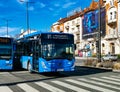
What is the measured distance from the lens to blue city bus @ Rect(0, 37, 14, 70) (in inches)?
969

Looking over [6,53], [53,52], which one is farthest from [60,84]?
[6,53]

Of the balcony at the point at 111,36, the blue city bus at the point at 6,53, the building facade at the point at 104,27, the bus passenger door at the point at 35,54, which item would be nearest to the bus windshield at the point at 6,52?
the blue city bus at the point at 6,53

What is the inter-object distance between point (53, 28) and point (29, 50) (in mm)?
87994

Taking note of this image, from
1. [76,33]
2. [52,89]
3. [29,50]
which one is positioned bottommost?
[52,89]

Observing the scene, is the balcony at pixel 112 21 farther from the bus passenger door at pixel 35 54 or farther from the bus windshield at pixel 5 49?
the bus passenger door at pixel 35 54

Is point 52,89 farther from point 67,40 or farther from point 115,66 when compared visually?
point 115,66

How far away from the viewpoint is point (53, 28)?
110m

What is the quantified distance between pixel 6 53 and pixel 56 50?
6838 mm

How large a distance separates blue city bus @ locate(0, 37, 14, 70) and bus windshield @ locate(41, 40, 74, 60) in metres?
6.14

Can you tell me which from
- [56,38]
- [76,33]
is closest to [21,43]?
[56,38]

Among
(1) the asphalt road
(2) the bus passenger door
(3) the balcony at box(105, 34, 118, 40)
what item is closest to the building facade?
(3) the balcony at box(105, 34, 118, 40)

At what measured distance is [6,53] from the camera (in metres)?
24.9

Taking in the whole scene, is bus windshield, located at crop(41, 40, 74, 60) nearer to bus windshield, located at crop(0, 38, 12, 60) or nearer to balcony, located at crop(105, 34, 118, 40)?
bus windshield, located at crop(0, 38, 12, 60)

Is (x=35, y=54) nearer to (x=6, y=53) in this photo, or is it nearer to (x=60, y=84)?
(x=6, y=53)
